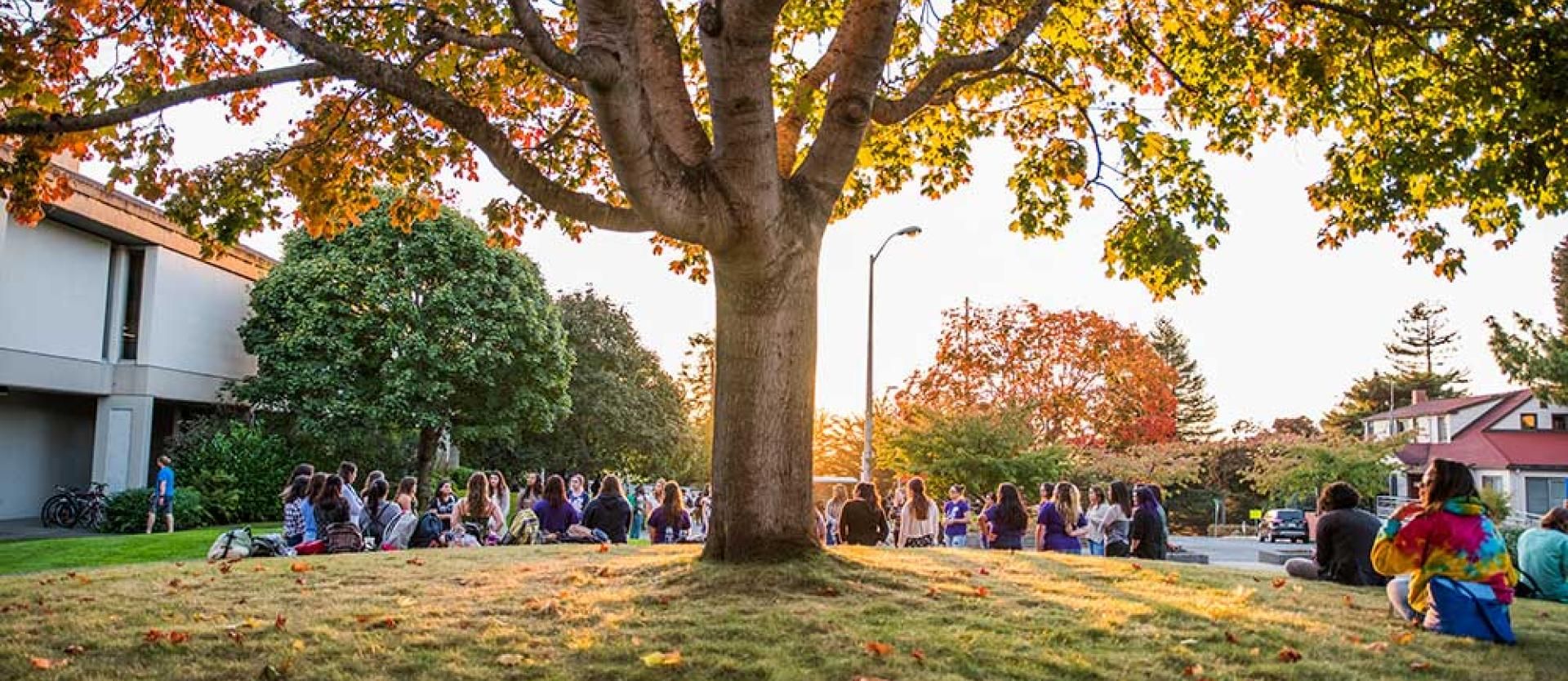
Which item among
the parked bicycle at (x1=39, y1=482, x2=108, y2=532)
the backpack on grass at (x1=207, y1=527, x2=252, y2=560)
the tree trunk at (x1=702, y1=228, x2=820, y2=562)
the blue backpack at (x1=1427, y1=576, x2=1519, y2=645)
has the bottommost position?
the parked bicycle at (x1=39, y1=482, x2=108, y2=532)

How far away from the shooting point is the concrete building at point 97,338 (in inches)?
995

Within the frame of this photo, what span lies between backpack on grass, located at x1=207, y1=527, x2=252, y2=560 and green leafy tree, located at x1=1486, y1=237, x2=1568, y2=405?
135ft

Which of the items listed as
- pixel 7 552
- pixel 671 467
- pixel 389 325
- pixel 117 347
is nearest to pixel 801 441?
pixel 7 552

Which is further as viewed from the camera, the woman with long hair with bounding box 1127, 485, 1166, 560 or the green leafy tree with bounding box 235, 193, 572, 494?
the green leafy tree with bounding box 235, 193, 572, 494

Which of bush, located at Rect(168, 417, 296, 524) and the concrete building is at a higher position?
the concrete building

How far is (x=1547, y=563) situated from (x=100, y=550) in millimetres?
20599

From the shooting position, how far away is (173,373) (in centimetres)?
2942

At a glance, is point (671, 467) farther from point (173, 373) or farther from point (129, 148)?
point (129, 148)

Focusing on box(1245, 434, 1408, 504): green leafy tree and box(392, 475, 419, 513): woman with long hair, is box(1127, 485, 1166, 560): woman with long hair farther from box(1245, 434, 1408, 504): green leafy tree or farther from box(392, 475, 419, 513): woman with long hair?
box(1245, 434, 1408, 504): green leafy tree

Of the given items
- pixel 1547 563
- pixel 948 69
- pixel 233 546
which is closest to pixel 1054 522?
pixel 1547 563

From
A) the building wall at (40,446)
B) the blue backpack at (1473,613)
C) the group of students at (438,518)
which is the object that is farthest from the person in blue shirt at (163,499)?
the blue backpack at (1473,613)

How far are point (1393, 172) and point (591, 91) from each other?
25.2 ft

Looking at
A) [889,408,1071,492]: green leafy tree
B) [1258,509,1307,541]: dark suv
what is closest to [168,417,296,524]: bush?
[889,408,1071,492]: green leafy tree

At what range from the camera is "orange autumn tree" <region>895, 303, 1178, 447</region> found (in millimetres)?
44500
